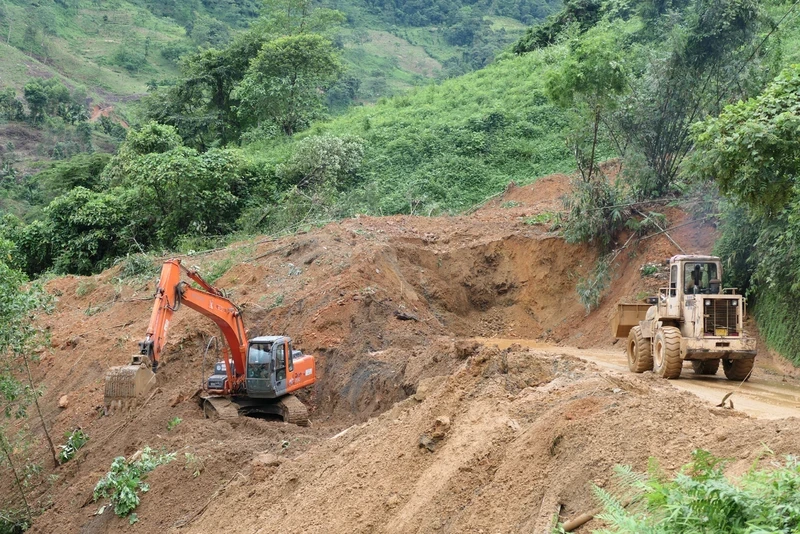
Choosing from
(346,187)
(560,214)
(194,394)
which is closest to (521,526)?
(194,394)

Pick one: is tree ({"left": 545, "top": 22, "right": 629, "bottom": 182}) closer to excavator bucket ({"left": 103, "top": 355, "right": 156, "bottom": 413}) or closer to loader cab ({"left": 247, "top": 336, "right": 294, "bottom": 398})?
loader cab ({"left": 247, "top": 336, "right": 294, "bottom": 398})

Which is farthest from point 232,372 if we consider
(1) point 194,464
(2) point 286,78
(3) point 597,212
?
(2) point 286,78

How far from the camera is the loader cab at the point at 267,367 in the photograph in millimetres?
16562

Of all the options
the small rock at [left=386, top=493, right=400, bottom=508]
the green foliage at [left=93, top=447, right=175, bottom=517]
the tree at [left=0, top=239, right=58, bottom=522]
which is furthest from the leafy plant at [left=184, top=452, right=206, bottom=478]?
the small rock at [left=386, top=493, right=400, bottom=508]

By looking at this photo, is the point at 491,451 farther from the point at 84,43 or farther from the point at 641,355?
the point at 84,43

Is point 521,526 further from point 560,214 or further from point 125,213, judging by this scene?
point 125,213

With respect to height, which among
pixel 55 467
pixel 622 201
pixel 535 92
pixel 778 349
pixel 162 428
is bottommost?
pixel 55 467

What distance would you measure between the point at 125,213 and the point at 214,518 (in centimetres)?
2320

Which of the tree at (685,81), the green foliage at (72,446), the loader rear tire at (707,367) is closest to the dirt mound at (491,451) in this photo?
the loader rear tire at (707,367)

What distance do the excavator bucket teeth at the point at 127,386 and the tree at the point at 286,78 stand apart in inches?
1056

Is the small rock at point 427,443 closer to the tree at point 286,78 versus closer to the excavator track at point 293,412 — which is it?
the excavator track at point 293,412

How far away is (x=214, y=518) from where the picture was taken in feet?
41.5

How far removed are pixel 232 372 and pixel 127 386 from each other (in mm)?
2150

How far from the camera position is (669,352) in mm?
14539
